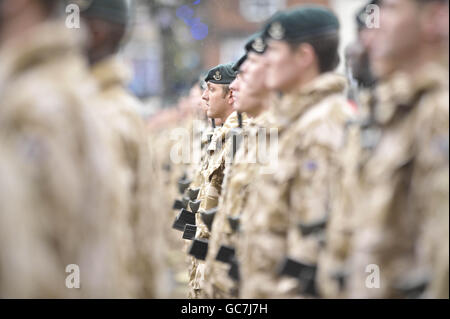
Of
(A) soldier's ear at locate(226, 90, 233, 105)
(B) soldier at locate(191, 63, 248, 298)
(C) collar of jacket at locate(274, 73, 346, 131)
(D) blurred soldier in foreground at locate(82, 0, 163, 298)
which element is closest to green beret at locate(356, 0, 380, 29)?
(C) collar of jacket at locate(274, 73, 346, 131)

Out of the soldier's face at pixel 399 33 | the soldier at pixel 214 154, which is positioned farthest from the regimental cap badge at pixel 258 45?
the soldier's face at pixel 399 33

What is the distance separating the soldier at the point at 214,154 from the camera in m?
6.38

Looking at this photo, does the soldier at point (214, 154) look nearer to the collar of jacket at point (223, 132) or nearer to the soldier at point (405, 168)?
the collar of jacket at point (223, 132)

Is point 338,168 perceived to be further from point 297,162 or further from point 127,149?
point 127,149

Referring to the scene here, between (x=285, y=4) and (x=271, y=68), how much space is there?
119 ft

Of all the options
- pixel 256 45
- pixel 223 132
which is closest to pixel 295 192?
→ pixel 256 45

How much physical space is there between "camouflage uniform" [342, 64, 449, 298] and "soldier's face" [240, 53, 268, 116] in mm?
1867

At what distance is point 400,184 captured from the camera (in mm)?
3359

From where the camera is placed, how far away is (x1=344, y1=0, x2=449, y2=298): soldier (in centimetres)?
323

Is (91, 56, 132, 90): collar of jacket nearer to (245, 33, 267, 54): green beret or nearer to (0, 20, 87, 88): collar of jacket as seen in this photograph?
(0, 20, 87, 88): collar of jacket

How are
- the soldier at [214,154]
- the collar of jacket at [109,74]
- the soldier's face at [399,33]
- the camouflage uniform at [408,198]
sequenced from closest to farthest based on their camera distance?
the camouflage uniform at [408,198] < the soldier's face at [399,33] < the collar of jacket at [109,74] < the soldier at [214,154]

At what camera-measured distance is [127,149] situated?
3.87 m

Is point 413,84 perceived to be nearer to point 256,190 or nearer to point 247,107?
point 256,190

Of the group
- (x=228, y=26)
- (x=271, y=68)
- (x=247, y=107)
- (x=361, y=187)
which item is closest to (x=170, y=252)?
(x=247, y=107)
